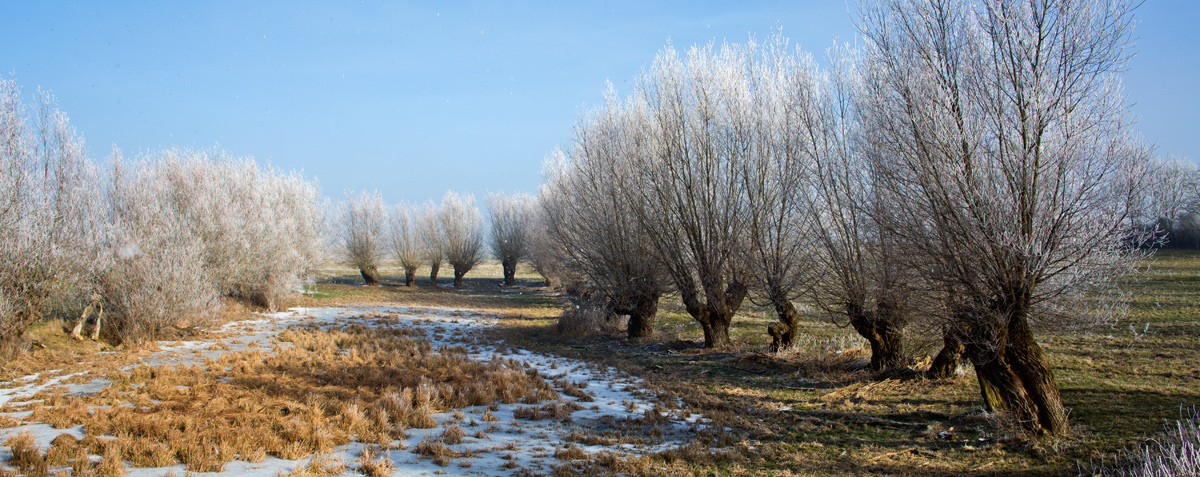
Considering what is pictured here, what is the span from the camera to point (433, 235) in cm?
4538

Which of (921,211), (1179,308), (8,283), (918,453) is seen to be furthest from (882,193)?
(8,283)

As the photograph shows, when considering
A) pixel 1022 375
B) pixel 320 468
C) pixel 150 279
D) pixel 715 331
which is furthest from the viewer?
pixel 715 331

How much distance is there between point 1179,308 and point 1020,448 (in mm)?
11773

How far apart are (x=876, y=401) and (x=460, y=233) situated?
4057cm

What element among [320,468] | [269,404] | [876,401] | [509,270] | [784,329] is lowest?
[876,401]

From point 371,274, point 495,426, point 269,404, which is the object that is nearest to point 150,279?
point 269,404

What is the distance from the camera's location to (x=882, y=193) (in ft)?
23.1

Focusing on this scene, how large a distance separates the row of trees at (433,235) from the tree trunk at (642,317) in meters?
27.2

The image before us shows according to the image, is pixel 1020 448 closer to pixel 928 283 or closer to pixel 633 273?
pixel 928 283

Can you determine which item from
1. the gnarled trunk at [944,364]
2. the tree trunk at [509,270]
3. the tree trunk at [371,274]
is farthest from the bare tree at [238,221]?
the tree trunk at [509,270]

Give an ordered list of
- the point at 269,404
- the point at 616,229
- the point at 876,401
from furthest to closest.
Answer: the point at 616,229
the point at 876,401
the point at 269,404

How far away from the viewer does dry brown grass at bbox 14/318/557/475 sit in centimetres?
521

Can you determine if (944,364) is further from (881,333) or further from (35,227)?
(35,227)

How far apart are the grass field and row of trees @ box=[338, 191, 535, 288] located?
97.6 ft
